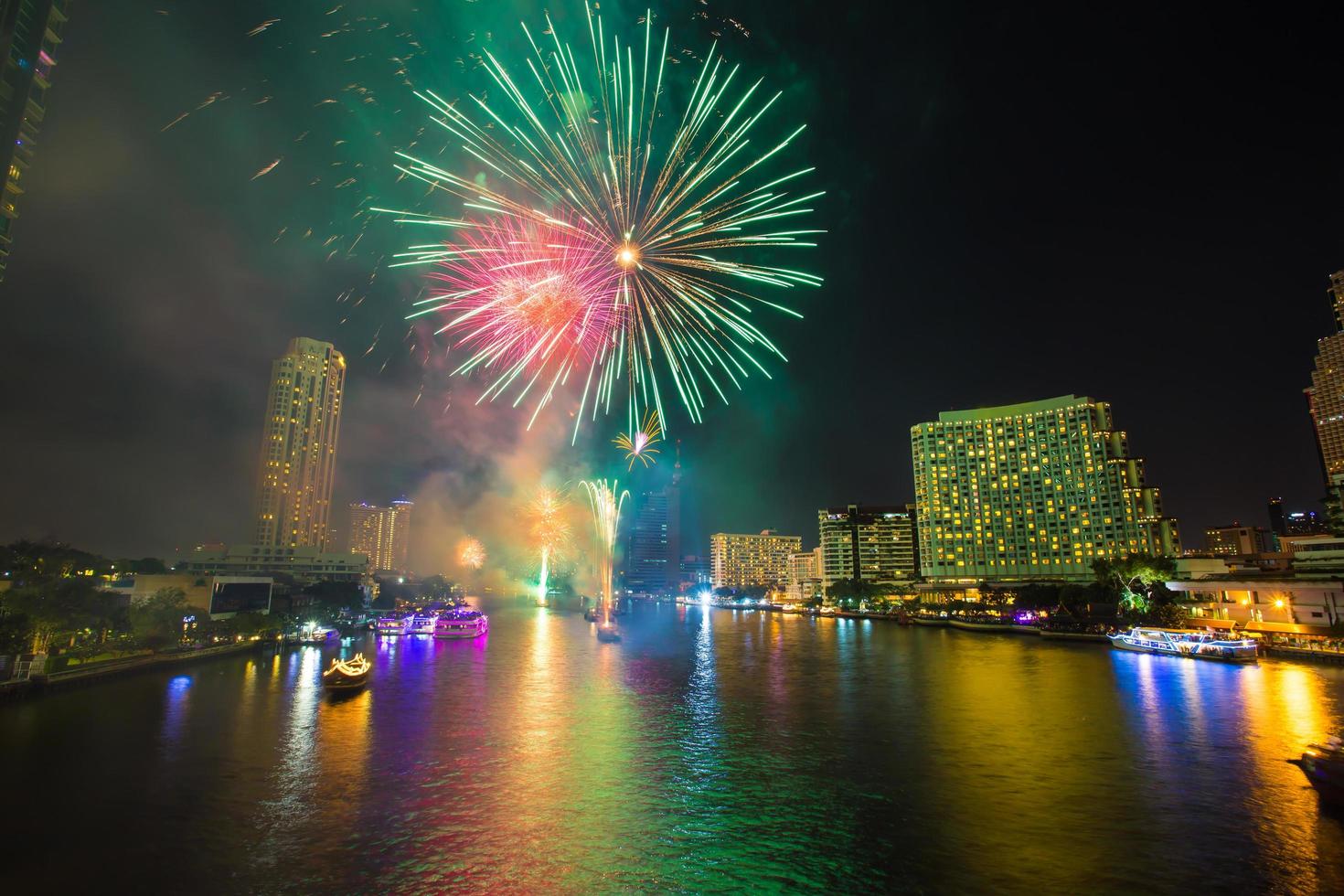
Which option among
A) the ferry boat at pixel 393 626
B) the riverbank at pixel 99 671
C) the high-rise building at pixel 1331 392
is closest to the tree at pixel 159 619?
the riverbank at pixel 99 671

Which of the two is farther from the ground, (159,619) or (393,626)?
(159,619)

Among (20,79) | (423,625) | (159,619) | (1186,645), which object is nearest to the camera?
(20,79)

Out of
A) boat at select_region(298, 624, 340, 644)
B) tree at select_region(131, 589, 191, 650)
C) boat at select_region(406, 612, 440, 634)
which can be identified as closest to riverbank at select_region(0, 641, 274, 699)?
tree at select_region(131, 589, 191, 650)

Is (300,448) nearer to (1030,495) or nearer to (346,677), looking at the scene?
(346,677)

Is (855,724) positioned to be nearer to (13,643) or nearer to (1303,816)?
(1303,816)

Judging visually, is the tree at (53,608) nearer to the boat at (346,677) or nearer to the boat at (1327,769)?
the boat at (346,677)

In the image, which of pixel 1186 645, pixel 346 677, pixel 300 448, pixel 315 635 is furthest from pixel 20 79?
pixel 300 448

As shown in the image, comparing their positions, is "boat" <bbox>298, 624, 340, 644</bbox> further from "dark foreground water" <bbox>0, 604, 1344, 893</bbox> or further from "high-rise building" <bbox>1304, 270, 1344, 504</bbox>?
"high-rise building" <bbox>1304, 270, 1344, 504</bbox>
